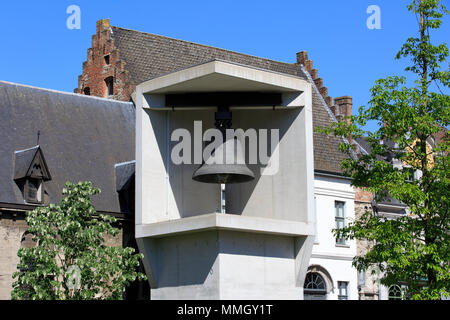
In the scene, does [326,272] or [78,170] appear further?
[326,272]

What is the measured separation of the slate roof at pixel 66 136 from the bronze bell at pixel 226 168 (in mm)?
7263

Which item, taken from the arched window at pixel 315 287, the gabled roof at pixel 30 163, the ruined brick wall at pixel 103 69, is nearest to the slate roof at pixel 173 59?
the ruined brick wall at pixel 103 69

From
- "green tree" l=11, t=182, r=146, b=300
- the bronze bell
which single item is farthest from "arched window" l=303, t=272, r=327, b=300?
the bronze bell

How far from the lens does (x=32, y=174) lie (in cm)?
2577

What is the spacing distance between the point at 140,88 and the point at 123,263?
523 centimetres

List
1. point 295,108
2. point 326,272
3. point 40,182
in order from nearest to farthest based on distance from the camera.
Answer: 1. point 295,108
2. point 40,182
3. point 326,272

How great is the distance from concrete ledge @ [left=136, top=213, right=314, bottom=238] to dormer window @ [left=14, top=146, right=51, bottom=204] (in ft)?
16.6

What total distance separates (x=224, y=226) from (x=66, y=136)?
34.1 feet

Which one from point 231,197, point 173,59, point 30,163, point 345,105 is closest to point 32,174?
point 30,163

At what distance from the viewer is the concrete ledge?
2091 centimetres

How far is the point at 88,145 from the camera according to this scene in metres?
29.4

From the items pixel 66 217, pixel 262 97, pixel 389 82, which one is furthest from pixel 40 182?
pixel 389 82
